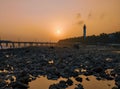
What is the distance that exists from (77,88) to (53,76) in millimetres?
5243

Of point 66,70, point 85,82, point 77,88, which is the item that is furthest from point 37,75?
point 77,88

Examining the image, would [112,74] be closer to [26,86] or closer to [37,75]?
[37,75]

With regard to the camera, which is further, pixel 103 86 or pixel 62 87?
pixel 103 86

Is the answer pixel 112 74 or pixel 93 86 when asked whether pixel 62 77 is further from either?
pixel 112 74

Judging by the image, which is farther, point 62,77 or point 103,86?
point 62,77

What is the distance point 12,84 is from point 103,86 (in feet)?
23.8

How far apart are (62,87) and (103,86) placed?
3.65 meters

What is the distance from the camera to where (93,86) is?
1964cm

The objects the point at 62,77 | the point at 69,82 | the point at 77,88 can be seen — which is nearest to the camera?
the point at 77,88

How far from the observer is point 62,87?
18078 mm

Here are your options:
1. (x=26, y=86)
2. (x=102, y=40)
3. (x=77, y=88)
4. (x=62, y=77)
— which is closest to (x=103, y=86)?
(x=77, y=88)

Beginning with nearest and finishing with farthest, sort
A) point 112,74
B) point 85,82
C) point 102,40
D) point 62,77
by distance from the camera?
point 85,82, point 62,77, point 112,74, point 102,40

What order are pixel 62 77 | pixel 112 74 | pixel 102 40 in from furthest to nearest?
pixel 102 40 < pixel 112 74 < pixel 62 77

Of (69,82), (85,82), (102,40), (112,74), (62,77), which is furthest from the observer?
(102,40)
